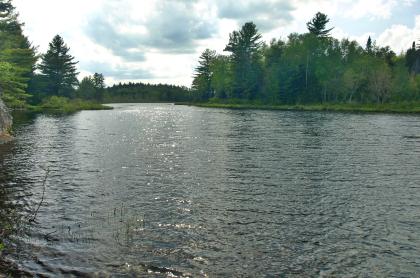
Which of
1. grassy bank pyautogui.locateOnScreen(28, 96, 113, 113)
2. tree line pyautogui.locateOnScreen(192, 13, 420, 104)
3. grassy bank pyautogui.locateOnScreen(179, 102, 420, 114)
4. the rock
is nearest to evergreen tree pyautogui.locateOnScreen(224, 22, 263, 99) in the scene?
tree line pyautogui.locateOnScreen(192, 13, 420, 104)

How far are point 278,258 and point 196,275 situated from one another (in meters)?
2.95

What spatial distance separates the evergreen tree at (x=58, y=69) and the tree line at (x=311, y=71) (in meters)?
64.4

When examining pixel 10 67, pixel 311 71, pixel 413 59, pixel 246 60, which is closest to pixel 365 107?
pixel 311 71

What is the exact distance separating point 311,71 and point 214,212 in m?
123

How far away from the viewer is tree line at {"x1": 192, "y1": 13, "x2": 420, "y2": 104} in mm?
113562

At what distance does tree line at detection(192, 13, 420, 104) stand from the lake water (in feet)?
301

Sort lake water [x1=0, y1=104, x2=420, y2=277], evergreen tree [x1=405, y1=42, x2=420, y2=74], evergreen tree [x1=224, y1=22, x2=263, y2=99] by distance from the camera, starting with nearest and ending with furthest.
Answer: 1. lake water [x1=0, y1=104, x2=420, y2=277]
2. evergreen tree [x1=224, y1=22, x2=263, y2=99]
3. evergreen tree [x1=405, y1=42, x2=420, y2=74]

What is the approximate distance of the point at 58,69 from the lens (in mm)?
132625

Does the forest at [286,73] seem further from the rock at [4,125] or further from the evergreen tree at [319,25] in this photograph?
the rock at [4,125]

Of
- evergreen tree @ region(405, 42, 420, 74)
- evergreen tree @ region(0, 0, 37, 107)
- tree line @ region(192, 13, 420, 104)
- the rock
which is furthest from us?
evergreen tree @ region(405, 42, 420, 74)

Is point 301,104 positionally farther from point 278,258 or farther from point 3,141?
point 278,258

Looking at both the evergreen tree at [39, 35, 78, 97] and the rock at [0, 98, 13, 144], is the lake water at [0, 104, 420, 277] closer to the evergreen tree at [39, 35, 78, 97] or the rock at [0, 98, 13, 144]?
the rock at [0, 98, 13, 144]

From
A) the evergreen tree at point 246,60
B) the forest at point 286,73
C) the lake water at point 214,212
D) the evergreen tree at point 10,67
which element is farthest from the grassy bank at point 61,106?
the lake water at point 214,212

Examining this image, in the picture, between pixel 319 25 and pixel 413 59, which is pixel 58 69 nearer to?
pixel 319 25
